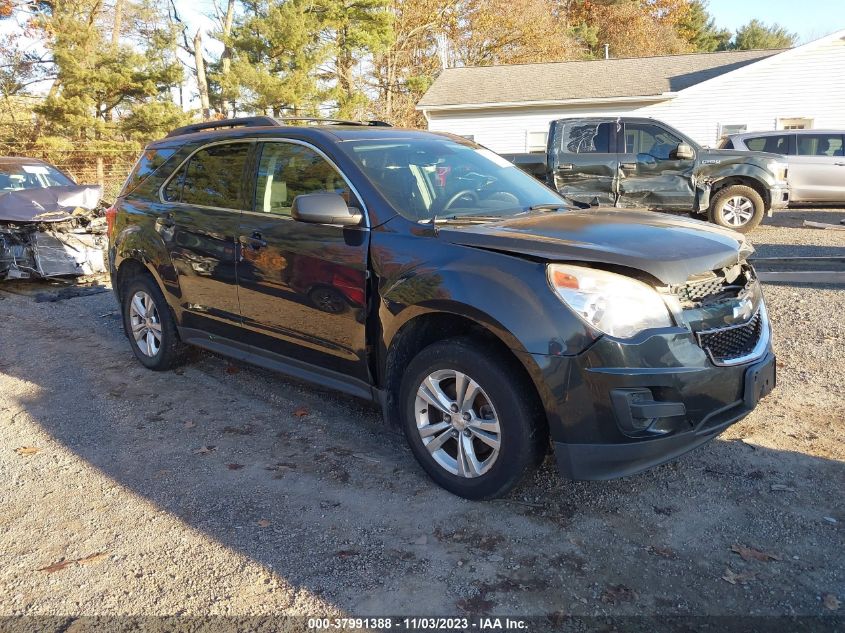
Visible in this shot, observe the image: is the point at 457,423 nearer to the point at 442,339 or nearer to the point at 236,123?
the point at 442,339

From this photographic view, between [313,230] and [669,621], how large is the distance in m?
2.65

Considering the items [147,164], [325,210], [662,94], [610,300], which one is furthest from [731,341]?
[662,94]

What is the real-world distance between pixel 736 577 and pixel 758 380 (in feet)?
2.96

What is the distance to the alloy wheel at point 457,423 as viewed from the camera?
10.9 ft

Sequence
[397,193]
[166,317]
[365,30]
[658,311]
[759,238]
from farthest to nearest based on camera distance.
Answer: [365,30] → [759,238] → [166,317] → [397,193] → [658,311]

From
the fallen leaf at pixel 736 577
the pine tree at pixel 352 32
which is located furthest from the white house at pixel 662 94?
the fallen leaf at pixel 736 577

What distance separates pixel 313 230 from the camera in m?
4.04

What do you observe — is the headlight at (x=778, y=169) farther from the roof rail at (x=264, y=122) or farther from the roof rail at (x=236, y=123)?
the roof rail at (x=236, y=123)

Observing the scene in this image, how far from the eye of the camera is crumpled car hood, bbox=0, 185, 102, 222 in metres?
8.88

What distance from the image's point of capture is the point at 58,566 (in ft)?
10.1

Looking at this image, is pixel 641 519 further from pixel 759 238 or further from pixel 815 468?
pixel 759 238

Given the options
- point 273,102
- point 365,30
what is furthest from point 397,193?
point 365,30

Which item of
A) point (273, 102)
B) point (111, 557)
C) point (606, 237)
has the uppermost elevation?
point (273, 102)

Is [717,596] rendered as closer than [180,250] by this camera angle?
Yes
